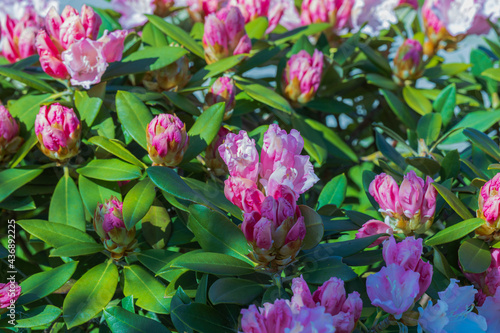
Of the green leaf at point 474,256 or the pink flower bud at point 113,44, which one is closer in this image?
the green leaf at point 474,256

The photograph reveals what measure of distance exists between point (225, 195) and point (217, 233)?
0.20ft

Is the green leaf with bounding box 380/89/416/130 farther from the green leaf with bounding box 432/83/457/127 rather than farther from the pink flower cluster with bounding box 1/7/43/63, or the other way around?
the pink flower cluster with bounding box 1/7/43/63

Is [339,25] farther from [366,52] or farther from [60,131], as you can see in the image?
[60,131]

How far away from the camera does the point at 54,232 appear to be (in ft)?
2.89

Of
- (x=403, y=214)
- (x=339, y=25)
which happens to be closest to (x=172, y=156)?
(x=403, y=214)

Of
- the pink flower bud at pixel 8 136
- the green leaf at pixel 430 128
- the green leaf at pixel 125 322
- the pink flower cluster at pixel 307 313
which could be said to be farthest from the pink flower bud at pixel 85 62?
the green leaf at pixel 430 128

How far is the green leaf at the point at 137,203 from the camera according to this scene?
83 centimetres

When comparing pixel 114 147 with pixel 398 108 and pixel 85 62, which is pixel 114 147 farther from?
pixel 398 108

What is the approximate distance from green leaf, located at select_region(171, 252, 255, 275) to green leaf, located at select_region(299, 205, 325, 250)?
0.09 m

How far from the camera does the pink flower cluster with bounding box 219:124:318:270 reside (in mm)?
703

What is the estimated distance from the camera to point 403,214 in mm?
875

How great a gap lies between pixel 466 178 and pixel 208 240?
633mm

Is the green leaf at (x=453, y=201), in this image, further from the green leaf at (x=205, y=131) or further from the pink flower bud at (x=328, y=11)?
the pink flower bud at (x=328, y=11)

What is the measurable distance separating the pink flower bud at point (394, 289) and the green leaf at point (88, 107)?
61cm
